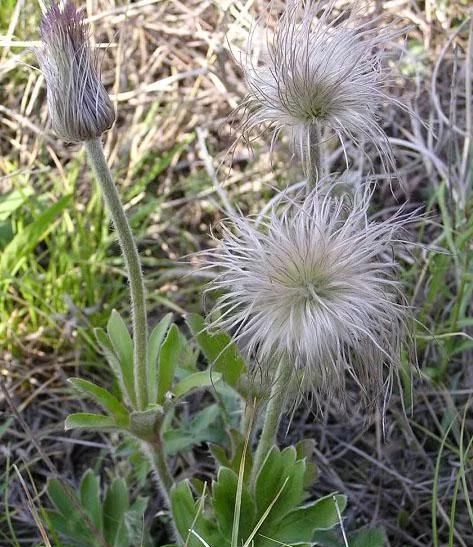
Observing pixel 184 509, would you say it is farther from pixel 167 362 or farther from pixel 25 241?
pixel 25 241

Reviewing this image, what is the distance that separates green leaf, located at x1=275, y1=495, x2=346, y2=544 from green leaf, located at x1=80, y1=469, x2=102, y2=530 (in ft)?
1.58

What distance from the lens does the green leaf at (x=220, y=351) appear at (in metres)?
1.57

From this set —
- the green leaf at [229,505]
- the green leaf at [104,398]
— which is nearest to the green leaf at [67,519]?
the green leaf at [104,398]

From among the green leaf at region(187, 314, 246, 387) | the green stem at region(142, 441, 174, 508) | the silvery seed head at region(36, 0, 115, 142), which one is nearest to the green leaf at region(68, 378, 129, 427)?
the green stem at region(142, 441, 174, 508)

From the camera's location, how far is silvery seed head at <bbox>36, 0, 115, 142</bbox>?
126cm

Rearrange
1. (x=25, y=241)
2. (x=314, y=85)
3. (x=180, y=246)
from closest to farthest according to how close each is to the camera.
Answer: (x=314, y=85), (x=25, y=241), (x=180, y=246)

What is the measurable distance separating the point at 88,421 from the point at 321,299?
59cm

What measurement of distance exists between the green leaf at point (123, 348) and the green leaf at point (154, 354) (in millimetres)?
45

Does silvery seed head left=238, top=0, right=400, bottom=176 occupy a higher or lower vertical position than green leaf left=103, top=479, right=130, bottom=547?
higher

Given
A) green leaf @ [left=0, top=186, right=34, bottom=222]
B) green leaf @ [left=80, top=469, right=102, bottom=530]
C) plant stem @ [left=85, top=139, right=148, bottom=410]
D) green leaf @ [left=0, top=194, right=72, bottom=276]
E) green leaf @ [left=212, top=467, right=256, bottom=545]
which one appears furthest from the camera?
green leaf @ [left=0, top=186, right=34, bottom=222]

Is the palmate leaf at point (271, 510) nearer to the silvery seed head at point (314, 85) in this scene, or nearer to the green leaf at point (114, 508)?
the green leaf at point (114, 508)

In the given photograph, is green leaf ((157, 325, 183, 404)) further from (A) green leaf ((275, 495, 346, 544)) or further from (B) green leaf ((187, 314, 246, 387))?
(A) green leaf ((275, 495, 346, 544))

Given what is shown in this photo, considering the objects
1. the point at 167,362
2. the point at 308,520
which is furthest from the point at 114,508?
the point at 308,520

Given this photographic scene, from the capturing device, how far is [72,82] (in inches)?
49.9
